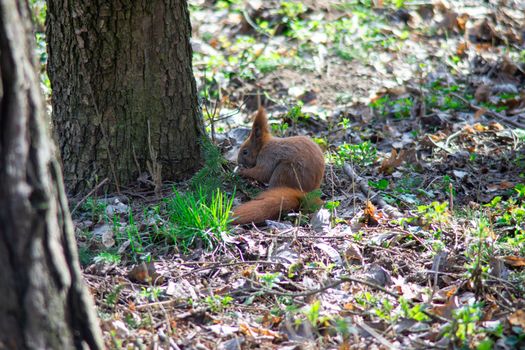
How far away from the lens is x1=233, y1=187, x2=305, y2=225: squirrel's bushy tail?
13.4 feet

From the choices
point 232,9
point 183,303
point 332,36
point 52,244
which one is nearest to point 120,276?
point 183,303

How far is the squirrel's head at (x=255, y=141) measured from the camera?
5125mm

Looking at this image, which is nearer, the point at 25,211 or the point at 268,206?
the point at 25,211

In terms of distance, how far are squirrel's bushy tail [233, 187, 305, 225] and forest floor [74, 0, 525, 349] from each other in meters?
0.09

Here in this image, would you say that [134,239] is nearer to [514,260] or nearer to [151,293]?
[151,293]

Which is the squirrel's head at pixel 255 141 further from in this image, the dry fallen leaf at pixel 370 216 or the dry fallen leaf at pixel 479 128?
the dry fallen leaf at pixel 479 128

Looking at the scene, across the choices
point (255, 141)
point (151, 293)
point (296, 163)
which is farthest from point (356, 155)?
point (151, 293)

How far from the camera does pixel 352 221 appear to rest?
4238 millimetres

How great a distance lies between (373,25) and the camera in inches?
329

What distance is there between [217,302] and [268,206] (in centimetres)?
112

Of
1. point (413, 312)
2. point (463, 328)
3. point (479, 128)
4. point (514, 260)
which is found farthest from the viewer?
point (479, 128)

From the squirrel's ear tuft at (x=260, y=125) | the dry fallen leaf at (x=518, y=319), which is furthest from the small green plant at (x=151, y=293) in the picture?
the squirrel's ear tuft at (x=260, y=125)

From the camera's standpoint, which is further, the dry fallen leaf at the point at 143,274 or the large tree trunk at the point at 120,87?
the large tree trunk at the point at 120,87

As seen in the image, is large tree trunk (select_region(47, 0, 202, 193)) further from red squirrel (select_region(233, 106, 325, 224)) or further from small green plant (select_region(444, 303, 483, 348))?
small green plant (select_region(444, 303, 483, 348))
